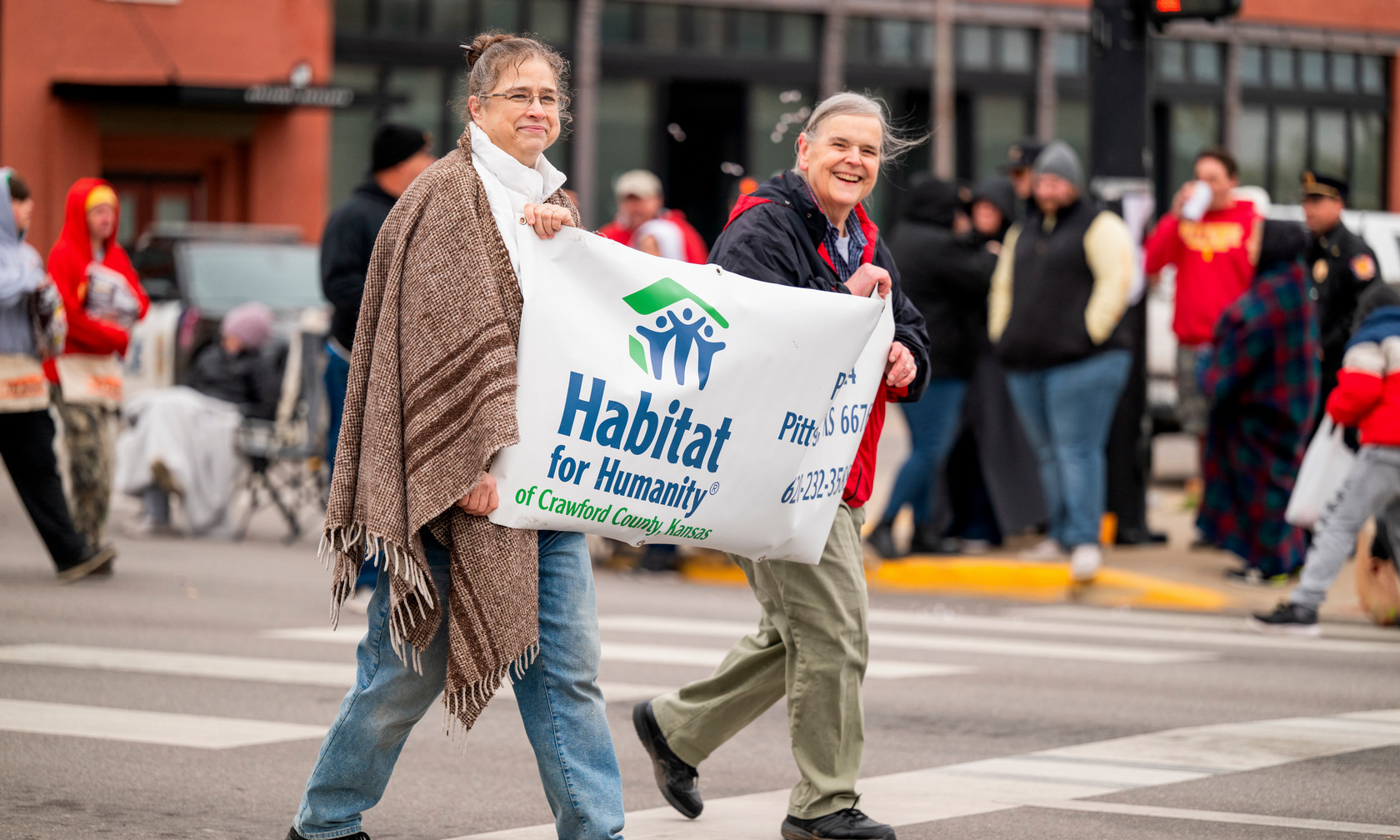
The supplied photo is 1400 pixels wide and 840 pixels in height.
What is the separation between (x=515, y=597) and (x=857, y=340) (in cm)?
124

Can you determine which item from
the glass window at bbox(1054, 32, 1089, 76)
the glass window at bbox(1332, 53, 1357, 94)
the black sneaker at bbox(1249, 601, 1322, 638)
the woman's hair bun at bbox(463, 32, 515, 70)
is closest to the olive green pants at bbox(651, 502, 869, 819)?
the woman's hair bun at bbox(463, 32, 515, 70)

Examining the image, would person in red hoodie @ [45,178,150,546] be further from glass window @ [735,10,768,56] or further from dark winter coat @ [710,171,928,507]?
glass window @ [735,10,768,56]

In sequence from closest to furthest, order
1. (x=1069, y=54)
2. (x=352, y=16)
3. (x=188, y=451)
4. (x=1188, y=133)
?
1. (x=188, y=451)
2. (x=352, y=16)
3. (x=1069, y=54)
4. (x=1188, y=133)

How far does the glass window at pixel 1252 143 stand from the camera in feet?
119

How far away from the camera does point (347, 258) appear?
348 inches

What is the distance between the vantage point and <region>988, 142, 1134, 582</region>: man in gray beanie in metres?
10.5

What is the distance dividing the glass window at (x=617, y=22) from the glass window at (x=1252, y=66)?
12.1 meters

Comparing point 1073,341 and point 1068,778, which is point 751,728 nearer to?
point 1068,778

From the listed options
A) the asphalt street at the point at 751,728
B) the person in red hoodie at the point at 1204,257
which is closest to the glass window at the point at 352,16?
the person in red hoodie at the point at 1204,257

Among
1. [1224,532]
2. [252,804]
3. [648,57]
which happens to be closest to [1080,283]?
[1224,532]

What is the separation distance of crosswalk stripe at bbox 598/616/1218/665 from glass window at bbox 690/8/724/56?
23.4m

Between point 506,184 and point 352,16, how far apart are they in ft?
87.5

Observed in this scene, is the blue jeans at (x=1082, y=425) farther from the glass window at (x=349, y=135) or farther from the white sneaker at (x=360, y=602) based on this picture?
the glass window at (x=349, y=135)

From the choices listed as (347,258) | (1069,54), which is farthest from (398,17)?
(347,258)
